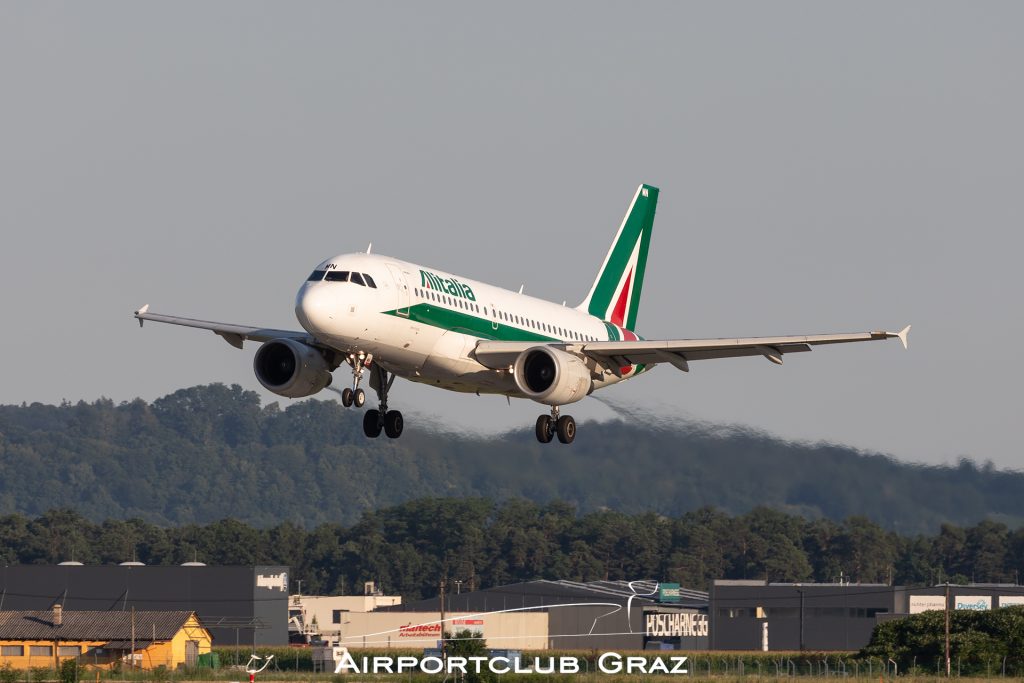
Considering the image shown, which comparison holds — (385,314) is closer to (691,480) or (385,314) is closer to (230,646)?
(691,480)

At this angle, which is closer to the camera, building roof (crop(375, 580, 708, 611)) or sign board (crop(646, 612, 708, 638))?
sign board (crop(646, 612, 708, 638))

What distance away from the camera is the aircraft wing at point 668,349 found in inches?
2101

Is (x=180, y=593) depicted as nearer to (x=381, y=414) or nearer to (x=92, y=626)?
(x=92, y=626)

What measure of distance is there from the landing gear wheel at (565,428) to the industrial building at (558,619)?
58313 millimetres

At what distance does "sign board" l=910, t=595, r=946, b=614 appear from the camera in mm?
116562

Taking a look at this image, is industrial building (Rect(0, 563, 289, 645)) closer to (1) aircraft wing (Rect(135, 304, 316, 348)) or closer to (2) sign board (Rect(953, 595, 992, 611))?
(2) sign board (Rect(953, 595, 992, 611))

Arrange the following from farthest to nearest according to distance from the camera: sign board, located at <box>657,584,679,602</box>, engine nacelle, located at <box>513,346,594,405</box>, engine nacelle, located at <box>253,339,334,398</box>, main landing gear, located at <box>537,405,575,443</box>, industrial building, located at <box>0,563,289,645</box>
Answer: sign board, located at <box>657,584,679,602</box> < industrial building, located at <box>0,563,289,645</box> < main landing gear, located at <box>537,405,575,443</box> < engine nacelle, located at <box>513,346,594,405</box> < engine nacelle, located at <box>253,339,334,398</box>

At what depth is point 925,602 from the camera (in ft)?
384

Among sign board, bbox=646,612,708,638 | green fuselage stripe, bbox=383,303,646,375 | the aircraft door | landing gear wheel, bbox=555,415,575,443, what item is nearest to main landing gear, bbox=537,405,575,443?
landing gear wheel, bbox=555,415,575,443

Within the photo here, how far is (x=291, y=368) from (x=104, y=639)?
2046 inches

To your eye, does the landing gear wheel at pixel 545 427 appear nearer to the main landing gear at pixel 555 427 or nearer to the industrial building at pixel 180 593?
the main landing gear at pixel 555 427

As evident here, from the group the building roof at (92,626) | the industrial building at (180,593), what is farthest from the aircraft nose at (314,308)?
the industrial building at (180,593)

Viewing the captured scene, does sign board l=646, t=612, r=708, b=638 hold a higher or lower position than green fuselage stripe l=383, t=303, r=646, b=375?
lower

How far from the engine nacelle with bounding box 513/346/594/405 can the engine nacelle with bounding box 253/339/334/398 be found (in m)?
6.38
